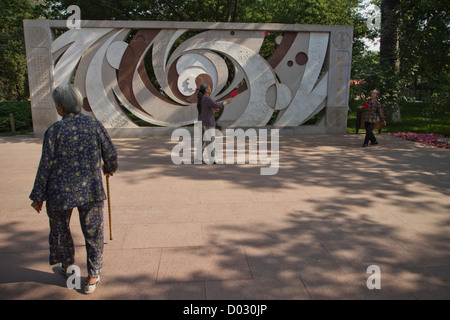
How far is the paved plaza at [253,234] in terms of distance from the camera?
121 inches

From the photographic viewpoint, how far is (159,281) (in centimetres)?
312

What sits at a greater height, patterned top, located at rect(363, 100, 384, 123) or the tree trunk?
the tree trunk

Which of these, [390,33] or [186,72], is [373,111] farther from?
[390,33]

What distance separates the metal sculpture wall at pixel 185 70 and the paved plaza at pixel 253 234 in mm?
4113

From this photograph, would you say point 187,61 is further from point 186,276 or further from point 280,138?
point 186,276

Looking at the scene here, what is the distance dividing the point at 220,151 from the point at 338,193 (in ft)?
12.6

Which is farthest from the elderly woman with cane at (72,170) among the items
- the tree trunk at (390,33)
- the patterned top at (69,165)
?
the tree trunk at (390,33)

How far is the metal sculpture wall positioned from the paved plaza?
4.11 m

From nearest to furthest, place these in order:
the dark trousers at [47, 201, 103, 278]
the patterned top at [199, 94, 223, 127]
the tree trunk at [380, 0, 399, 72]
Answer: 1. the dark trousers at [47, 201, 103, 278]
2. the patterned top at [199, 94, 223, 127]
3. the tree trunk at [380, 0, 399, 72]

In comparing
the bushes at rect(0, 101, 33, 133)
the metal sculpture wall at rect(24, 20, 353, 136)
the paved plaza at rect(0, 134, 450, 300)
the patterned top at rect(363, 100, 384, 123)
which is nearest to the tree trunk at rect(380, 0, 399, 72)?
the metal sculpture wall at rect(24, 20, 353, 136)

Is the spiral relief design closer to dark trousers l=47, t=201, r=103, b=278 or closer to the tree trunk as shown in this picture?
the tree trunk

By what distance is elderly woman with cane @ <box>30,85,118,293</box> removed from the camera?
2.75 metres

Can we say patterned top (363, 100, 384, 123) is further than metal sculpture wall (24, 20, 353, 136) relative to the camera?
No

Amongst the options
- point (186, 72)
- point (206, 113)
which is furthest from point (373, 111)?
point (186, 72)
